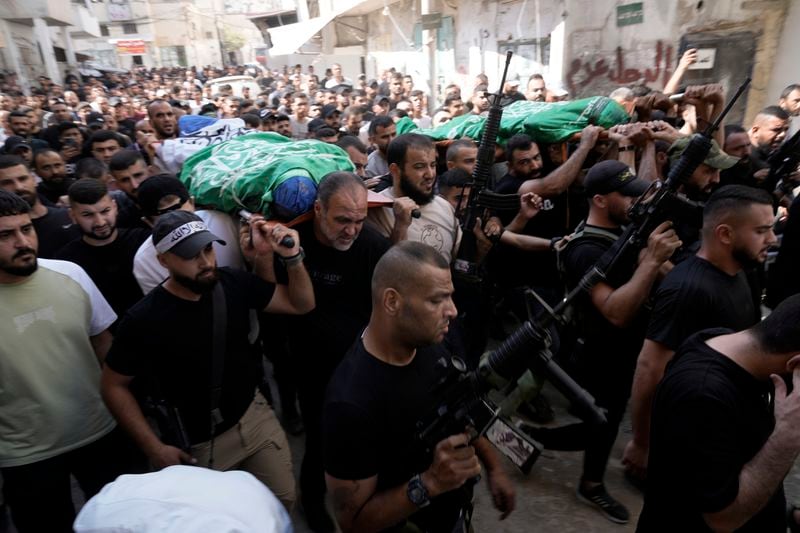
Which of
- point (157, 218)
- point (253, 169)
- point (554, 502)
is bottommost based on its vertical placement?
point (554, 502)

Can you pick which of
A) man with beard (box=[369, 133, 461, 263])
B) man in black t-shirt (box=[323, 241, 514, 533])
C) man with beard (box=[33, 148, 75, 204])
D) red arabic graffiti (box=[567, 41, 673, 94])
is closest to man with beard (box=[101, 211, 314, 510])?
man in black t-shirt (box=[323, 241, 514, 533])

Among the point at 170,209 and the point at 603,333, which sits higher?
the point at 170,209

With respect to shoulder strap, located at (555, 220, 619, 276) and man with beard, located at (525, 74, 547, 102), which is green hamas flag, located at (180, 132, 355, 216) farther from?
man with beard, located at (525, 74, 547, 102)

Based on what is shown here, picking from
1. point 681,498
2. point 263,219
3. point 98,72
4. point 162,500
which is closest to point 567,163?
point 263,219

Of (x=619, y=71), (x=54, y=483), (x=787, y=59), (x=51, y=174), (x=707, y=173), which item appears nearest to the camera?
(x=54, y=483)

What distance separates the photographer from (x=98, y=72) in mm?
32594

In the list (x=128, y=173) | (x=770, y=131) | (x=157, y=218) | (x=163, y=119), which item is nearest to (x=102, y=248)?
(x=157, y=218)

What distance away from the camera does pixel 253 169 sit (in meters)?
2.72

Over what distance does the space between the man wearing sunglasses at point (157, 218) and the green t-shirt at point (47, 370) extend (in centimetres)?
33

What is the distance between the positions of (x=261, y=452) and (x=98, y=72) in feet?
124

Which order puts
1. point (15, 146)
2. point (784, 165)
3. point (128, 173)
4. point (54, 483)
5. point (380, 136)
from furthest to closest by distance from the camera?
1. point (380, 136)
2. point (15, 146)
3. point (128, 173)
4. point (784, 165)
5. point (54, 483)

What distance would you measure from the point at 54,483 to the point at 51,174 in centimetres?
323

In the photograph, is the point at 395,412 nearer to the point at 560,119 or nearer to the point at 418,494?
the point at 418,494

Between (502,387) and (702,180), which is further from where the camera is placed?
(702,180)
